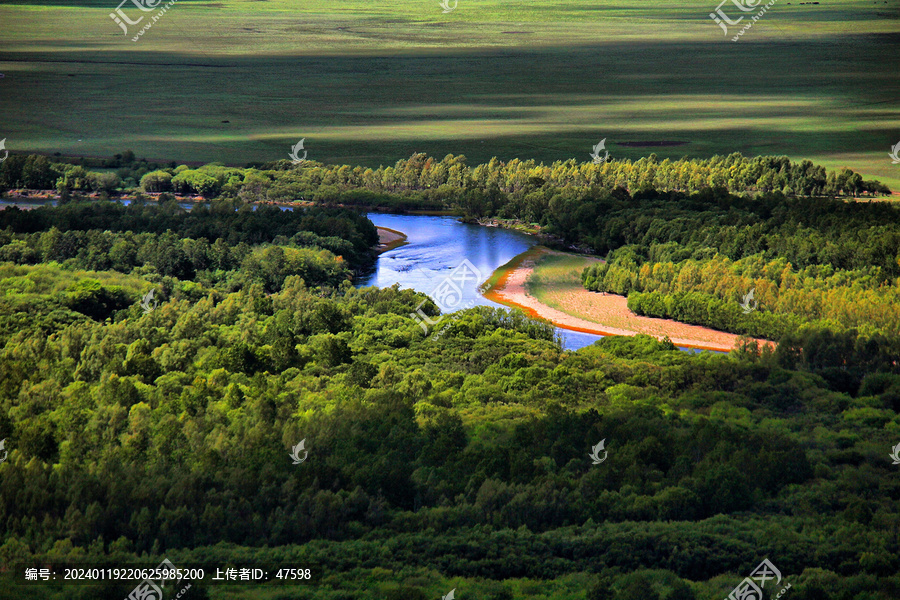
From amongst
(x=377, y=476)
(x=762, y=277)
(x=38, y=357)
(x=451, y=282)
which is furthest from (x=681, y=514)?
(x=451, y=282)

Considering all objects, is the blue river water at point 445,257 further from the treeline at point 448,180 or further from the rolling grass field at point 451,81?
the rolling grass field at point 451,81

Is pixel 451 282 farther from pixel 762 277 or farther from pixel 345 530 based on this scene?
pixel 345 530

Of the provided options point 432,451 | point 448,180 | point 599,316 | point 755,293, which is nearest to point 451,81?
point 448,180

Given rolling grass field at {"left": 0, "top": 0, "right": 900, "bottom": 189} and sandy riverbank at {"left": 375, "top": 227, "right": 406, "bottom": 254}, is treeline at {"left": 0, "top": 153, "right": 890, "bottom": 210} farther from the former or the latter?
rolling grass field at {"left": 0, "top": 0, "right": 900, "bottom": 189}

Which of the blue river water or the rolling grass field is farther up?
the rolling grass field

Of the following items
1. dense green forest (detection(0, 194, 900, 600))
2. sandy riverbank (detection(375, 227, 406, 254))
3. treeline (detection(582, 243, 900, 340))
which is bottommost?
sandy riverbank (detection(375, 227, 406, 254))

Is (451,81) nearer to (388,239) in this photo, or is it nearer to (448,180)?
(448,180)

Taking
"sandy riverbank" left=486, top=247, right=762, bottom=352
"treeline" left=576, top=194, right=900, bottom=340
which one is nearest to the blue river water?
"sandy riverbank" left=486, top=247, right=762, bottom=352

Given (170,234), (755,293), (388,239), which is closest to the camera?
(755,293)
